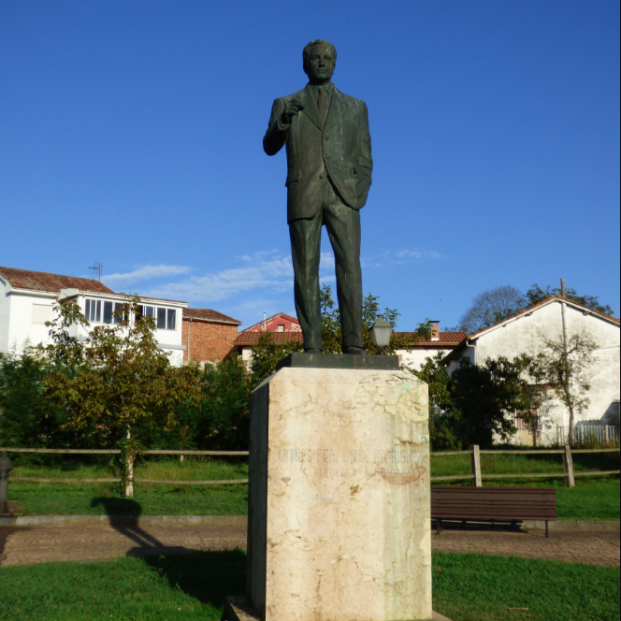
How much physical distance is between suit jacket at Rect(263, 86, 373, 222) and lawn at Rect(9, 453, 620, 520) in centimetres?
806

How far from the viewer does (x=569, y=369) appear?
25.7m

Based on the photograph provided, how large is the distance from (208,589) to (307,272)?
302 cm

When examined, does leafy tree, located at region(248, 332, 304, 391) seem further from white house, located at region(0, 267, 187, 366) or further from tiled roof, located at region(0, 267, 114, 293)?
tiled roof, located at region(0, 267, 114, 293)

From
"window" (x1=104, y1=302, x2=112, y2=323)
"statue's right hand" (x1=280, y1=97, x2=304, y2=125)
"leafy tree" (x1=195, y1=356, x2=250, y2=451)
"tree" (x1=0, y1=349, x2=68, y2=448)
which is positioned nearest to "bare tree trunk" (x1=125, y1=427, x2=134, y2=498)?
"tree" (x1=0, y1=349, x2=68, y2=448)

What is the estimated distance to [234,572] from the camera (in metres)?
6.67

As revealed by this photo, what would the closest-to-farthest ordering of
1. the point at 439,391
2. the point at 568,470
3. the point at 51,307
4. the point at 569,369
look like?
1. the point at 568,470
2. the point at 439,391
3. the point at 569,369
4. the point at 51,307

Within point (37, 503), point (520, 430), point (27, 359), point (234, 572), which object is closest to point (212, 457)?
point (27, 359)

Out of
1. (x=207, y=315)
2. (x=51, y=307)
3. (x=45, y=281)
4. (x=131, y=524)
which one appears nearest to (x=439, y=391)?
(x=131, y=524)

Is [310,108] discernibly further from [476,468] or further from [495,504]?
[476,468]

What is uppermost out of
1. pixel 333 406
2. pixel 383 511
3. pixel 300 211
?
pixel 300 211

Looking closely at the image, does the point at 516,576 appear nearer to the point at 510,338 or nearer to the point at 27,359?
the point at 27,359

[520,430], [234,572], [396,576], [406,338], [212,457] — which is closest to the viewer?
[396,576]

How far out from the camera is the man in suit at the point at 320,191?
15.5 ft

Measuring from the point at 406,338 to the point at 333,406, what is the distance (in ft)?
46.0
